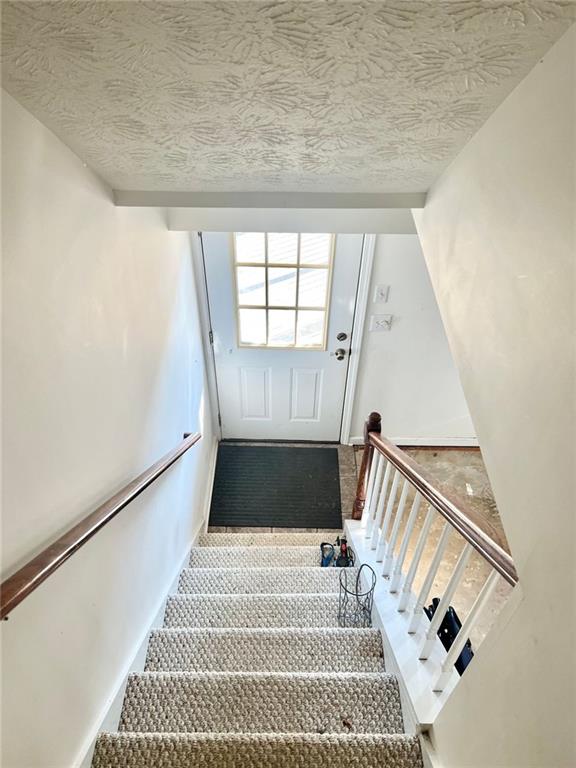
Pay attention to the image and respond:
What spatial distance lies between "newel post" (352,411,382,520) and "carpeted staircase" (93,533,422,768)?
0.48 m

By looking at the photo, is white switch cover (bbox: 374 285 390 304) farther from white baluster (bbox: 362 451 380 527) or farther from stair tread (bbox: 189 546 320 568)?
stair tread (bbox: 189 546 320 568)

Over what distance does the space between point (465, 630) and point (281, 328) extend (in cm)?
215

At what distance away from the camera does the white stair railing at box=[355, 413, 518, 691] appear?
946 mm

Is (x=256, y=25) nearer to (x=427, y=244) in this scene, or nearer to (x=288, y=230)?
(x=427, y=244)

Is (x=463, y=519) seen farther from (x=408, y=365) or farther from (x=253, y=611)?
(x=408, y=365)

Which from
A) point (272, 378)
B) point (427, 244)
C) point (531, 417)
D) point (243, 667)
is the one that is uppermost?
point (427, 244)

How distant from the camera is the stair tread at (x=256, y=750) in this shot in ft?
3.25

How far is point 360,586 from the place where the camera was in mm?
1716

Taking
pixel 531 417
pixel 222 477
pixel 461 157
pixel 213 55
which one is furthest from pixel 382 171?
pixel 222 477

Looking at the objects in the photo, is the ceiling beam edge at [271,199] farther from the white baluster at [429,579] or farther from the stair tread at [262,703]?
the stair tread at [262,703]

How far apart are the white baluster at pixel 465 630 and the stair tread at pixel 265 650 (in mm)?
357

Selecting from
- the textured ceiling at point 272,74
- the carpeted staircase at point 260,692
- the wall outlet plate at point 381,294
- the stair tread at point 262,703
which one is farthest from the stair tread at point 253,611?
the wall outlet plate at point 381,294

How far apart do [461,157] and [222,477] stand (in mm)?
2768

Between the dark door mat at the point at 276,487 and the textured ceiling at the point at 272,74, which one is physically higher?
the textured ceiling at the point at 272,74
